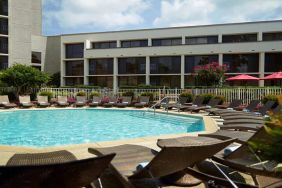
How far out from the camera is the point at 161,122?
1474cm

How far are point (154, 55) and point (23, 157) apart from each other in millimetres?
35978

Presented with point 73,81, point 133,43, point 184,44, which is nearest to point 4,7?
point 73,81

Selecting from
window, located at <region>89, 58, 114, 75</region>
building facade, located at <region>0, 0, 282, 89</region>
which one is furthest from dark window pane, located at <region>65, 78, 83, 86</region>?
window, located at <region>89, 58, 114, 75</region>

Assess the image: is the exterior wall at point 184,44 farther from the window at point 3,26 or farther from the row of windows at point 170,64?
the window at point 3,26

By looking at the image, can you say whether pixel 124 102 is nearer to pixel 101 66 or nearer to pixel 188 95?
pixel 188 95

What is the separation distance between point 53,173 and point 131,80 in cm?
3957

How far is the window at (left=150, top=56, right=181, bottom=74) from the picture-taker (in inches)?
1551

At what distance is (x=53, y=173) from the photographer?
268 centimetres

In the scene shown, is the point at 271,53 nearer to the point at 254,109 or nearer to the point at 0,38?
the point at 254,109

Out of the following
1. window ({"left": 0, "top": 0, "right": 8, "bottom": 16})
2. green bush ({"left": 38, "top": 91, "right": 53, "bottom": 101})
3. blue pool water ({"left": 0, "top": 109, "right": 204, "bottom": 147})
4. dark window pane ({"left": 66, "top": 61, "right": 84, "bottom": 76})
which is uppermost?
window ({"left": 0, "top": 0, "right": 8, "bottom": 16})

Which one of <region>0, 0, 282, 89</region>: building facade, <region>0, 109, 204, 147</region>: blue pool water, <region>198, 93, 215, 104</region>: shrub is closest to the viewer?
<region>0, 109, 204, 147</region>: blue pool water

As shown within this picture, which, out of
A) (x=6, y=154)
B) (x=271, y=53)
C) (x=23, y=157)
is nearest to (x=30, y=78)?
(x=6, y=154)

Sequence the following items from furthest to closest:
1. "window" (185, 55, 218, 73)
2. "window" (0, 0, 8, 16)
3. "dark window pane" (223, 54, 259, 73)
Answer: "window" (0, 0, 8, 16)
"window" (185, 55, 218, 73)
"dark window pane" (223, 54, 259, 73)

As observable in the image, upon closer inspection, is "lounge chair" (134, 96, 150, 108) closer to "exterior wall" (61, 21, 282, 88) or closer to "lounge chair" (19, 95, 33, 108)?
"lounge chair" (19, 95, 33, 108)
